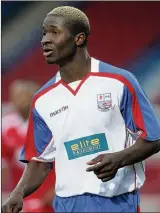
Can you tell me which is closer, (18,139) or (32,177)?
(32,177)

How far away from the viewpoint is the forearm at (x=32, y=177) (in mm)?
3926

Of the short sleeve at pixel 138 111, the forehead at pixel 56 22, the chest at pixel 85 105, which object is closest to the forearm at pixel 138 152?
the short sleeve at pixel 138 111

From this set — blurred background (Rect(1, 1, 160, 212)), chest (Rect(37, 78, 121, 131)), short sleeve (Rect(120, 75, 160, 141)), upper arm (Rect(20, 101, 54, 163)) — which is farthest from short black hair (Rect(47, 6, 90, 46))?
blurred background (Rect(1, 1, 160, 212))

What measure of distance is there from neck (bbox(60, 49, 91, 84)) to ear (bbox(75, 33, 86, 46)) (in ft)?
0.14

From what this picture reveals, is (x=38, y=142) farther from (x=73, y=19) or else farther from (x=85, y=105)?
(x=73, y=19)

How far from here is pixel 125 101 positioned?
3.73 metres

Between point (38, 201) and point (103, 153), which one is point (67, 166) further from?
point (38, 201)

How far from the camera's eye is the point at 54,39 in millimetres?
3768

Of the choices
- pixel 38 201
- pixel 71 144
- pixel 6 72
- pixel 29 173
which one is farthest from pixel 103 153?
pixel 6 72

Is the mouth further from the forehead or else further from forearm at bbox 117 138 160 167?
forearm at bbox 117 138 160 167

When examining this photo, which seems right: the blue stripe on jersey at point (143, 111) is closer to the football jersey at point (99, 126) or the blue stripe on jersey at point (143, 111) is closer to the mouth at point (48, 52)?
the football jersey at point (99, 126)

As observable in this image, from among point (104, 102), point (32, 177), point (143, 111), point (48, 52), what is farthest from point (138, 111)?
point (32, 177)

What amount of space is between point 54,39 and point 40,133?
54 cm

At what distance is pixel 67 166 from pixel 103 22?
591 centimetres
